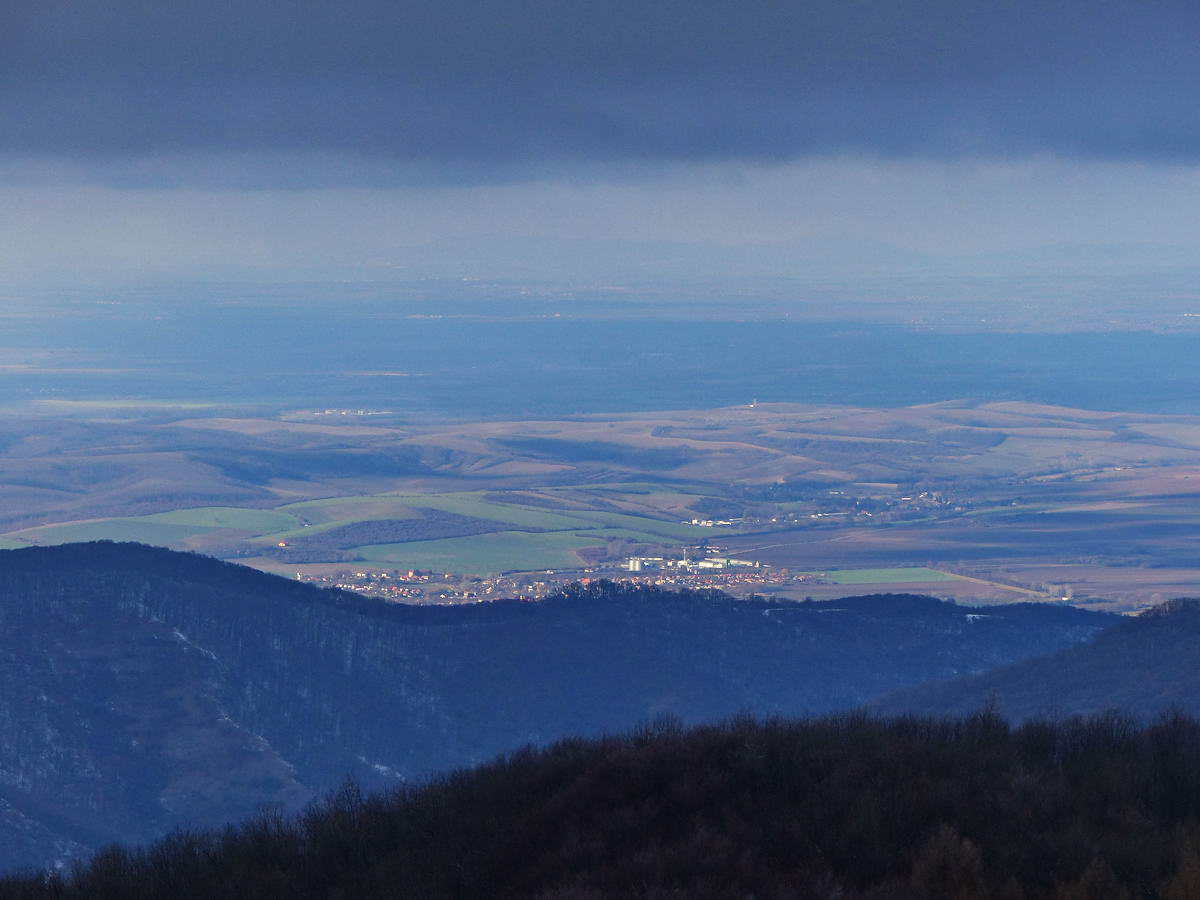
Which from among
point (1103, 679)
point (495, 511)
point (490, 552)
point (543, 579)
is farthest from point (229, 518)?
point (1103, 679)

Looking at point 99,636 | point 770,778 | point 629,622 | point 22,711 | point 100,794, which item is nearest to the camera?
point 770,778

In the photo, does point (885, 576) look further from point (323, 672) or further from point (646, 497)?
point (323, 672)

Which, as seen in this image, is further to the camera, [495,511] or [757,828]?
[495,511]

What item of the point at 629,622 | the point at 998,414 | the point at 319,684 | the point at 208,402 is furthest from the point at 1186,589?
the point at 208,402

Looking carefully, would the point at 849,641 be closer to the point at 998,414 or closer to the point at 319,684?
the point at 319,684

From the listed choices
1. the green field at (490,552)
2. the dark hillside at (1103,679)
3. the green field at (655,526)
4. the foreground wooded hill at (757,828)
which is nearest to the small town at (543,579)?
the green field at (490,552)
